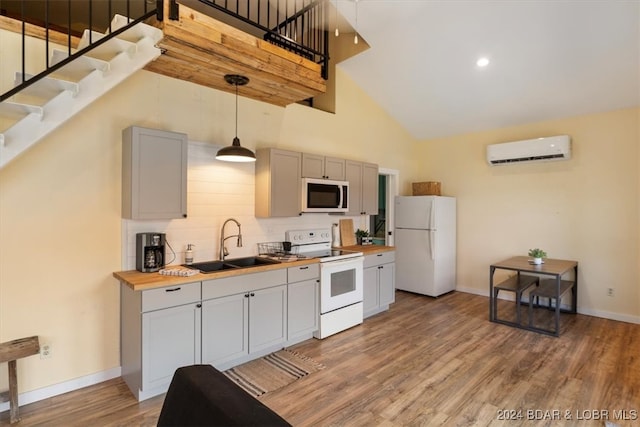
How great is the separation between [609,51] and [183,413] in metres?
5.09

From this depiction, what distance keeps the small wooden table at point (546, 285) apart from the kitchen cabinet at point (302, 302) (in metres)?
2.30

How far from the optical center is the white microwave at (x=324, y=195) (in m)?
4.04

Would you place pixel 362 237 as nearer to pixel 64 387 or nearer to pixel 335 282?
pixel 335 282

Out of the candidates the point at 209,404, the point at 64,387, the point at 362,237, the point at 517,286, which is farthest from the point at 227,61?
the point at 517,286

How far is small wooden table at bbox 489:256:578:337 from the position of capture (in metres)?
3.91

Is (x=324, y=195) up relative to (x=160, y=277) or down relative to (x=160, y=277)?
up

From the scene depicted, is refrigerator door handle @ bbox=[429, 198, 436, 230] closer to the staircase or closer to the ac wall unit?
the ac wall unit

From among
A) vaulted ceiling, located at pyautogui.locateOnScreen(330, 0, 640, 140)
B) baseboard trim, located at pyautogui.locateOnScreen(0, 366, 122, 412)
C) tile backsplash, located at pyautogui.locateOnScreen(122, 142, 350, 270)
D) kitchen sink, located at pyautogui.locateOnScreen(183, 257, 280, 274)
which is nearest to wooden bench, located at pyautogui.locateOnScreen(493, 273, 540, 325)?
vaulted ceiling, located at pyautogui.locateOnScreen(330, 0, 640, 140)

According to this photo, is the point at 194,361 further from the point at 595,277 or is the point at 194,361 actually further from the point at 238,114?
the point at 595,277

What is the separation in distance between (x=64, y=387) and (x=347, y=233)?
11.7 feet

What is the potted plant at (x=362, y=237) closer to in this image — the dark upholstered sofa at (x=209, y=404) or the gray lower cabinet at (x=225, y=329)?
the gray lower cabinet at (x=225, y=329)

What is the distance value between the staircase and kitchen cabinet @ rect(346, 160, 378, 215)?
9.09 feet

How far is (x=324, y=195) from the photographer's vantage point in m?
4.24

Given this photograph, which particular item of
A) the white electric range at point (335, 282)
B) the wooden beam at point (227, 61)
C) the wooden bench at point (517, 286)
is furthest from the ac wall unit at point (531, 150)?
the wooden beam at point (227, 61)
